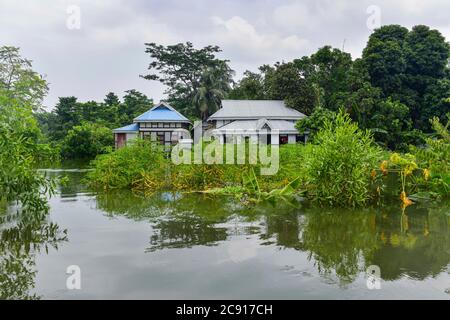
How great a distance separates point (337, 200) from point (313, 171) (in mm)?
892

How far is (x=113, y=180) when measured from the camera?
1290cm

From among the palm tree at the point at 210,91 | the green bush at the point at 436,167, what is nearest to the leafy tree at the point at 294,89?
the palm tree at the point at 210,91

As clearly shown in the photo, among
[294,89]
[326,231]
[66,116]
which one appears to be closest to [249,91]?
[294,89]

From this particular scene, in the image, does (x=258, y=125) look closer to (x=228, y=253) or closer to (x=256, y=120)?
(x=256, y=120)

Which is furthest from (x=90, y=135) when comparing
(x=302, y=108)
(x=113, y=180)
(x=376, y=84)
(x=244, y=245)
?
(x=244, y=245)

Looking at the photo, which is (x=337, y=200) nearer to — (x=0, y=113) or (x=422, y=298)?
(x=422, y=298)

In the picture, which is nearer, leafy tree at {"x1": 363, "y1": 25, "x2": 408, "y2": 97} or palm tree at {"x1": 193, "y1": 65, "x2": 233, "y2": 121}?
leafy tree at {"x1": 363, "y1": 25, "x2": 408, "y2": 97}

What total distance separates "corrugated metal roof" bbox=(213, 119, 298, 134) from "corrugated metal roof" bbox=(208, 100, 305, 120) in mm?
500

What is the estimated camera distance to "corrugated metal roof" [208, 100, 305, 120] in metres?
30.7

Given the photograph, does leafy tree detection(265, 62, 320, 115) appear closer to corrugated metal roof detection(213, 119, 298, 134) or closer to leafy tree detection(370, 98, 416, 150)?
corrugated metal roof detection(213, 119, 298, 134)

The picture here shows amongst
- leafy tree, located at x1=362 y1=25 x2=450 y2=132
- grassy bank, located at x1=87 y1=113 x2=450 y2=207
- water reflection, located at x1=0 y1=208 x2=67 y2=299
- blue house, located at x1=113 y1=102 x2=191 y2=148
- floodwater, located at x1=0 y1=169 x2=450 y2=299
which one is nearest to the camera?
floodwater, located at x1=0 y1=169 x2=450 y2=299

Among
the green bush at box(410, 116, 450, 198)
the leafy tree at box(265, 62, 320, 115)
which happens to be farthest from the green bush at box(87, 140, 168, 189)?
the leafy tree at box(265, 62, 320, 115)

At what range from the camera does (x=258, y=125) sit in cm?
2814

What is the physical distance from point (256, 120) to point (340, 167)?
21677mm
